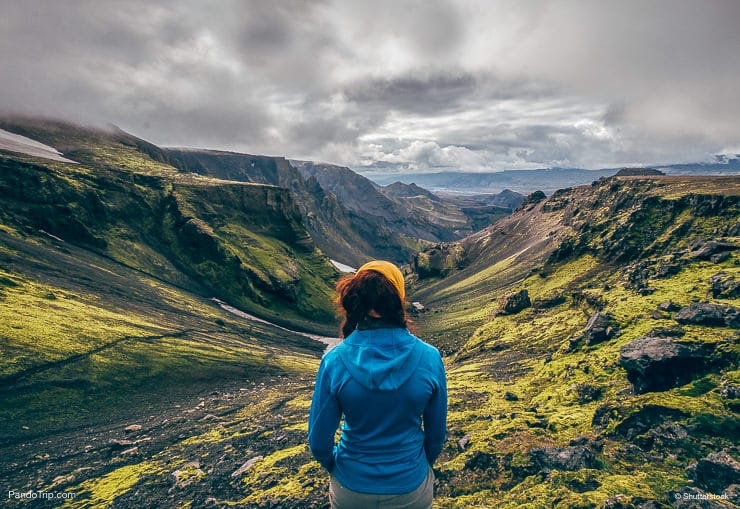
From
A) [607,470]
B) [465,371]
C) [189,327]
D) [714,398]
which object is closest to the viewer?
[607,470]

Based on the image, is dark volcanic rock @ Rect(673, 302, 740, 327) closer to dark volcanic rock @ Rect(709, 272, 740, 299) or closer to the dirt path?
dark volcanic rock @ Rect(709, 272, 740, 299)

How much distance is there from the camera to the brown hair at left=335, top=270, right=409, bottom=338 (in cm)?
633

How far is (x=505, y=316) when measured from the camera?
298 ft

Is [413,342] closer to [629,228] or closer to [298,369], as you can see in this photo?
[298,369]

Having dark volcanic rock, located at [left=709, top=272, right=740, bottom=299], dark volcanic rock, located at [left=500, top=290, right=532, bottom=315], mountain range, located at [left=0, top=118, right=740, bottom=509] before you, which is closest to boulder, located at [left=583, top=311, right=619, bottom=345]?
mountain range, located at [left=0, top=118, right=740, bottom=509]

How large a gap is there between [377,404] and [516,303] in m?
91.5

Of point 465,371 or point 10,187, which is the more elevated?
point 10,187

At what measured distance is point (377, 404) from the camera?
5.87 meters

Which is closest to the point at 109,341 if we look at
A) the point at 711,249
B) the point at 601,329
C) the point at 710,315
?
the point at 601,329

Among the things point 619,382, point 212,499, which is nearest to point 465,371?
point 619,382

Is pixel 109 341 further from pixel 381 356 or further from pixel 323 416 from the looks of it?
pixel 381 356

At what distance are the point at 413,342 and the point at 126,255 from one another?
634ft

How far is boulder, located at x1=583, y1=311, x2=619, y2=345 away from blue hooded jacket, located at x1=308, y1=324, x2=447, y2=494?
4105cm

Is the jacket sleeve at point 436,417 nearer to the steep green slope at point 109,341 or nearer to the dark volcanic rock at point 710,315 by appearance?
the steep green slope at point 109,341
